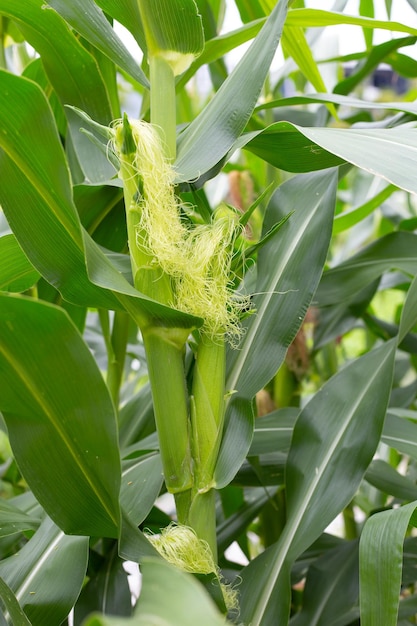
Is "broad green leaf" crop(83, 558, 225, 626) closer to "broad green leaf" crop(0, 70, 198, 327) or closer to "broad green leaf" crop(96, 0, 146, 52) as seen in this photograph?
"broad green leaf" crop(0, 70, 198, 327)

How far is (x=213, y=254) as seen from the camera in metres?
0.41

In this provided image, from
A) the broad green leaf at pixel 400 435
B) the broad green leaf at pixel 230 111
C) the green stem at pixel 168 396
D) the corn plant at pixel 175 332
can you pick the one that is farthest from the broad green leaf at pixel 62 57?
the broad green leaf at pixel 400 435

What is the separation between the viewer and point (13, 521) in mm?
463

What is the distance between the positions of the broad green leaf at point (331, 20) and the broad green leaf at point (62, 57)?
0.17 metres

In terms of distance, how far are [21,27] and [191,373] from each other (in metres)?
0.29

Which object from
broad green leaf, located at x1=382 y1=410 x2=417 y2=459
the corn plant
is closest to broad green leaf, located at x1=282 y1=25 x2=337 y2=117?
the corn plant

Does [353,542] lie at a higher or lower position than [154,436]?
lower

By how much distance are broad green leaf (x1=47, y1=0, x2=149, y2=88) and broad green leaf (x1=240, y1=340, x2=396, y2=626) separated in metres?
0.30

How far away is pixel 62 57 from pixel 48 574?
38cm

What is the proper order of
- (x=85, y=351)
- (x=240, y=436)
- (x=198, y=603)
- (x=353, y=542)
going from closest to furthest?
1. (x=198, y=603)
2. (x=85, y=351)
3. (x=240, y=436)
4. (x=353, y=542)

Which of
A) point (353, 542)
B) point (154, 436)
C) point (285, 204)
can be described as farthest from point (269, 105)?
point (353, 542)

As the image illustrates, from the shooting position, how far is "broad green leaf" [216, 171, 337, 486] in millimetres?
460

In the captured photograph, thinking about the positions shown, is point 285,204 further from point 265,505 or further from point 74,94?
point 265,505

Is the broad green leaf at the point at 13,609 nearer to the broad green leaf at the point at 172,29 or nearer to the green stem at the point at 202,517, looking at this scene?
the green stem at the point at 202,517
